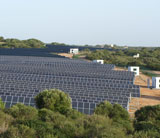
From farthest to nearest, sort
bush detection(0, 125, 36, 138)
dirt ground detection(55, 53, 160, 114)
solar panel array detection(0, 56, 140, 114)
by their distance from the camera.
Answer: dirt ground detection(55, 53, 160, 114), solar panel array detection(0, 56, 140, 114), bush detection(0, 125, 36, 138)

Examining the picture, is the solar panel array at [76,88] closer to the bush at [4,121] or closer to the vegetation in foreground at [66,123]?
the vegetation in foreground at [66,123]

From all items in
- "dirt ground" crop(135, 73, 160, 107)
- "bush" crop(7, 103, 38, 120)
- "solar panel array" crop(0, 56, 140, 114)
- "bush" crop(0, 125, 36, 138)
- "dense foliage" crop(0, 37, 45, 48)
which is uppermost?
"dense foliage" crop(0, 37, 45, 48)

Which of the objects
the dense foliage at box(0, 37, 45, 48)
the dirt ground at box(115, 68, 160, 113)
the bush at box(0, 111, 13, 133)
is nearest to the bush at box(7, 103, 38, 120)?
the bush at box(0, 111, 13, 133)

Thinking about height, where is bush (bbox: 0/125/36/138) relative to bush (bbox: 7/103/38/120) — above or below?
above

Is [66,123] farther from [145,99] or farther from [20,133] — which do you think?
[145,99]

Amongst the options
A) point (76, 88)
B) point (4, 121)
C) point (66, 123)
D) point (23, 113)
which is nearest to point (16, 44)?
point (76, 88)

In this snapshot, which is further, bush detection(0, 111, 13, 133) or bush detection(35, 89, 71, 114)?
bush detection(35, 89, 71, 114)

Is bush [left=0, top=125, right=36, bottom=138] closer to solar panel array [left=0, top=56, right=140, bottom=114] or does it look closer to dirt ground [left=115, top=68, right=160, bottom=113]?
solar panel array [left=0, top=56, right=140, bottom=114]

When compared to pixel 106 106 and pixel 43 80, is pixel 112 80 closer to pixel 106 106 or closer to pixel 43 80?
pixel 43 80

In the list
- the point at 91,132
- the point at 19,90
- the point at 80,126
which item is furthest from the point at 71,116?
the point at 19,90
